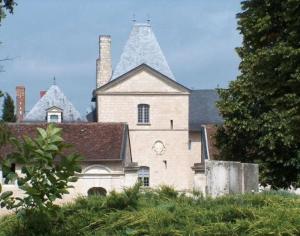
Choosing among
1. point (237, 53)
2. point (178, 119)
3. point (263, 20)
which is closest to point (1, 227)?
point (263, 20)

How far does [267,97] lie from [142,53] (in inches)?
1768

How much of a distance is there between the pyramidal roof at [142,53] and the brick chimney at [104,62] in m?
2.01

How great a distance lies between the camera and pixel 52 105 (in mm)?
73875

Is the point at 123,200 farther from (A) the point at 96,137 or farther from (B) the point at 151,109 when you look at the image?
(B) the point at 151,109

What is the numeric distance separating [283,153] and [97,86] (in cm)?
3795

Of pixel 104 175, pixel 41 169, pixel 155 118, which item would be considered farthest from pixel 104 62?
pixel 41 169

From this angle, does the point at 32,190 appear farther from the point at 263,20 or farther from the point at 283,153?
the point at 283,153

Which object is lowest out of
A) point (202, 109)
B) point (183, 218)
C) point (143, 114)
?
point (183, 218)

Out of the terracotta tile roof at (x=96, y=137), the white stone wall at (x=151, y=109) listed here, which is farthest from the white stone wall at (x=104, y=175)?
the white stone wall at (x=151, y=109)

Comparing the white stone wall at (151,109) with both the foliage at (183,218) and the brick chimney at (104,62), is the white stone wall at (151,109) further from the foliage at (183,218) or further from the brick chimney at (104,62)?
the foliage at (183,218)

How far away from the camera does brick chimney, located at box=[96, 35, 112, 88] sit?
70125mm

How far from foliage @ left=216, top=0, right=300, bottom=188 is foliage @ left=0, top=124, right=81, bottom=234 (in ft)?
44.5

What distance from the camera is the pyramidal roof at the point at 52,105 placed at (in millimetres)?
73750

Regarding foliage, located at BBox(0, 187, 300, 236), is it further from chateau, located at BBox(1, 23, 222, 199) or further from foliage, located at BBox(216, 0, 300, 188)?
chateau, located at BBox(1, 23, 222, 199)
